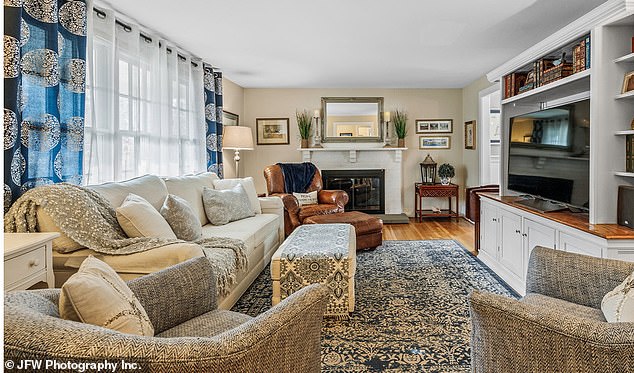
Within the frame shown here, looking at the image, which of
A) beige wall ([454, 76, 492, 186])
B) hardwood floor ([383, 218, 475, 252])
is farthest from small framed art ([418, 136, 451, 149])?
hardwood floor ([383, 218, 475, 252])

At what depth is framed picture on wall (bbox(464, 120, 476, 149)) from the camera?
6.65m

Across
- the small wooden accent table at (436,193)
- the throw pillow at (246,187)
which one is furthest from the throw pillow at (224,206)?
the small wooden accent table at (436,193)

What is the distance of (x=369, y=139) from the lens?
7195mm

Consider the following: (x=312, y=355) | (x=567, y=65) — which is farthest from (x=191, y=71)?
(x=312, y=355)

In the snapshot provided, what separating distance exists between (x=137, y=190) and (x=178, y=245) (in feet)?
3.27

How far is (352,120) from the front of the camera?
23.6 feet

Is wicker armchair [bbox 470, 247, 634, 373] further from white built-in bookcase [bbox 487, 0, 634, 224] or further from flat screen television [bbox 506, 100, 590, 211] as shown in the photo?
flat screen television [bbox 506, 100, 590, 211]

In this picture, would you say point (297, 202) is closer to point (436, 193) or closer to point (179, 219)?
point (179, 219)

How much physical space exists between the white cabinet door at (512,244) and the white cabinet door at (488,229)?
0.16m

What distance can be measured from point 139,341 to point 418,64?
5.15 meters

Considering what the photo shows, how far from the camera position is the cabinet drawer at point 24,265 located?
5.81 feet

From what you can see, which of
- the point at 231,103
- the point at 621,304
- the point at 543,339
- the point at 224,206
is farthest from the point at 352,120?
the point at 543,339

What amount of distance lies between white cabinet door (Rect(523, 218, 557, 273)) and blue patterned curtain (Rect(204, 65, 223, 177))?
377cm

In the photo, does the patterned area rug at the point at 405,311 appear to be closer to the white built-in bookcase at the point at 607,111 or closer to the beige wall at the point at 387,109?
the white built-in bookcase at the point at 607,111
